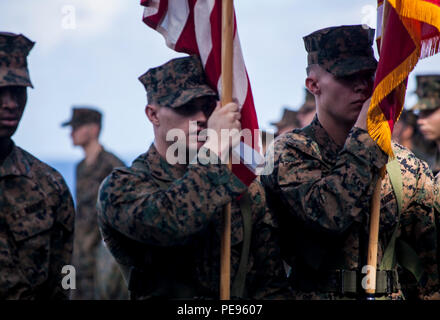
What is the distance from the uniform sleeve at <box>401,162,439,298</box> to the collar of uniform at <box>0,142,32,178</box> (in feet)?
7.54

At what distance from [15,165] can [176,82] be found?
3.20ft

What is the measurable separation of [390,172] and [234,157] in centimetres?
100

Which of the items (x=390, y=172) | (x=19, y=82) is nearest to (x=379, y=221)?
(x=390, y=172)

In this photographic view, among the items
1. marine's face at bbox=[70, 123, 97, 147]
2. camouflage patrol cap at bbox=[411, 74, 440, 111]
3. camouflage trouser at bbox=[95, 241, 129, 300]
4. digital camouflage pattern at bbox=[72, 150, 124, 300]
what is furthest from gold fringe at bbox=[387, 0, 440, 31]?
marine's face at bbox=[70, 123, 97, 147]

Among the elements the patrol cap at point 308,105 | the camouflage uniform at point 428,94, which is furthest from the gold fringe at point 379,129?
the patrol cap at point 308,105

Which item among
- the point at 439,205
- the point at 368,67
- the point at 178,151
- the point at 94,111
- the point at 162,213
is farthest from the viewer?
the point at 94,111

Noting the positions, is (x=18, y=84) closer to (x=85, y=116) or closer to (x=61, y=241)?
(x=61, y=241)

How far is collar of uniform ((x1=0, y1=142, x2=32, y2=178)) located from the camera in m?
4.23

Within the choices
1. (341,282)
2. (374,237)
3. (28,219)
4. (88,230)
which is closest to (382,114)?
(374,237)

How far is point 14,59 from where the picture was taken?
4.30 meters

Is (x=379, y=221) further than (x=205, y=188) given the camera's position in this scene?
Yes

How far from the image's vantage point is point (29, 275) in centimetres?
418

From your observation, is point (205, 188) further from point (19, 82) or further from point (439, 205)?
point (439, 205)

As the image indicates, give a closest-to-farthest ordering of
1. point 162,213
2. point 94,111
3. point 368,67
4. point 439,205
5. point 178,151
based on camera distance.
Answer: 1. point 162,213
2. point 178,151
3. point 368,67
4. point 439,205
5. point 94,111
